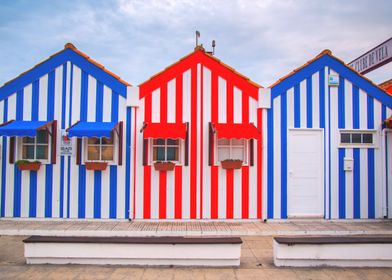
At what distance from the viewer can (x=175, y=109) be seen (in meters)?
8.25

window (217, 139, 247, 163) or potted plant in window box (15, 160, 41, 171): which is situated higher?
window (217, 139, 247, 163)

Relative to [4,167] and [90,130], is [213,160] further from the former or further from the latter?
[4,167]

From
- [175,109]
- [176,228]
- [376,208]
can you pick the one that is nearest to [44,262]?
[176,228]

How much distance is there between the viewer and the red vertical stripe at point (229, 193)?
320 inches

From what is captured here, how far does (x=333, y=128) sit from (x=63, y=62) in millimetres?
6877

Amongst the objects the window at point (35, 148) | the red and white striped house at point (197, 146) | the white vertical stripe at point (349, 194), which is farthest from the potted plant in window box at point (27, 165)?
the white vertical stripe at point (349, 194)

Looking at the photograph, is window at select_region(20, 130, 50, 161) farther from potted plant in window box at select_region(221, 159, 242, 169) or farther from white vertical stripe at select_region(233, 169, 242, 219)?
white vertical stripe at select_region(233, 169, 242, 219)

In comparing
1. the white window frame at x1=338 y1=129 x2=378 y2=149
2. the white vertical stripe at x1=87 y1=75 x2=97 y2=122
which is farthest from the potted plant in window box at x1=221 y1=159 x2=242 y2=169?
the white vertical stripe at x1=87 y1=75 x2=97 y2=122

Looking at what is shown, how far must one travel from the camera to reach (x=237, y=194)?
817cm

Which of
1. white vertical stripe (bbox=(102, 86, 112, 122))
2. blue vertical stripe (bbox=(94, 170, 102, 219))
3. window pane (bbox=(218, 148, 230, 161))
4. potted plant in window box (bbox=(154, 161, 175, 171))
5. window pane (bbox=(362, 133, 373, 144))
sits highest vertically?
white vertical stripe (bbox=(102, 86, 112, 122))

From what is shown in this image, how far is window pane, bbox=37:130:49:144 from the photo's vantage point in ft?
27.2

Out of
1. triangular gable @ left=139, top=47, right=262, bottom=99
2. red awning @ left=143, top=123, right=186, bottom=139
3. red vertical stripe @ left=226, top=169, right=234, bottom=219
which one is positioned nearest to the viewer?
red awning @ left=143, top=123, right=186, bottom=139

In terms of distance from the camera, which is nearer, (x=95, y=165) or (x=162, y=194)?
(x=95, y=165)

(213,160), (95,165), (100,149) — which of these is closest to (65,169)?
(95,165)
